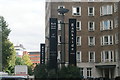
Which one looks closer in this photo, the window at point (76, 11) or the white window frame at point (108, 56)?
the white window frame at point (108, 56)

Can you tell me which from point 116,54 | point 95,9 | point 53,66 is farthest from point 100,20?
point 53,66

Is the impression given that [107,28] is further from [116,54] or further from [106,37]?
[116,54]

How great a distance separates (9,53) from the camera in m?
51.9

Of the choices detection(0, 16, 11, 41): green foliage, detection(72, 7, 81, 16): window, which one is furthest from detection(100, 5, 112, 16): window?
detection(0, 16, 11, 41): green foliage

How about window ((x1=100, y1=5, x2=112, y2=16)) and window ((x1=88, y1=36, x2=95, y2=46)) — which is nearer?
window ((x1=100, y1=5, x2=112, y2=16))

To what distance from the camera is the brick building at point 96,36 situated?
43.6m

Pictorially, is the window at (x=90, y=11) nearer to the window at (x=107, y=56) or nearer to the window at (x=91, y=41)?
the window at (x=91, y=41)

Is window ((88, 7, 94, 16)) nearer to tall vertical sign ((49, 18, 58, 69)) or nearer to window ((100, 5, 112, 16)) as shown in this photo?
window ((100, 5, 112, 16))

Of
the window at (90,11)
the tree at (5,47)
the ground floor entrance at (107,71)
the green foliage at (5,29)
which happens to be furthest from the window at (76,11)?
the green foliage at (5,29)

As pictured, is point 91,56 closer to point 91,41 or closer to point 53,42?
point 91,41

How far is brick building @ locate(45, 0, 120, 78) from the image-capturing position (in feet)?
143

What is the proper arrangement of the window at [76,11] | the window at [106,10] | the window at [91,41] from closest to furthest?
1. the window at [106,10]
2. the window at [91,41]
3. the window at [76,11]

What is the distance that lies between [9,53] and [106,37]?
1648cm

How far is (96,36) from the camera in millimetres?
46469
